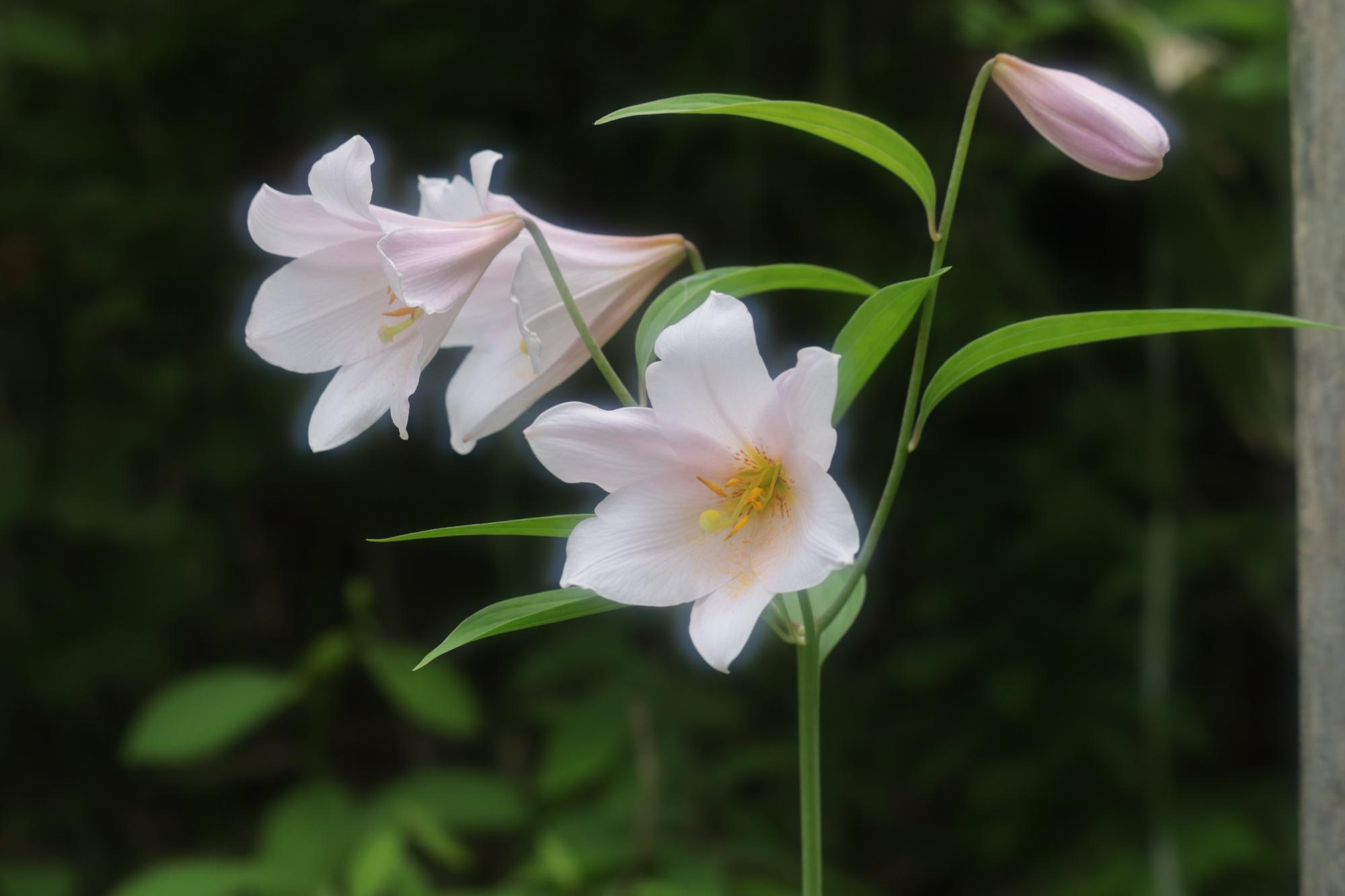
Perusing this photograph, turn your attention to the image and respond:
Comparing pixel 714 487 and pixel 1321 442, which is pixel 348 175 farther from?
pixel 1321 442

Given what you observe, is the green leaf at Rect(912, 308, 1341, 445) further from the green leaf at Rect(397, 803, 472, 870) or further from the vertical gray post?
the green leaf at Rect(397, 803, 472, 870)

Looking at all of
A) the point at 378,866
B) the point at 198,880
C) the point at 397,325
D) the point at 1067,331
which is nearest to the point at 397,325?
the point at 397,325

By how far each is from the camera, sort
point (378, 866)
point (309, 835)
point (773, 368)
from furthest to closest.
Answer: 1. point (773, 368)
2. point (309, 835)
3. point (378, 866)

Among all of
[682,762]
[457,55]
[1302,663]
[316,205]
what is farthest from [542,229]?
[457,55]

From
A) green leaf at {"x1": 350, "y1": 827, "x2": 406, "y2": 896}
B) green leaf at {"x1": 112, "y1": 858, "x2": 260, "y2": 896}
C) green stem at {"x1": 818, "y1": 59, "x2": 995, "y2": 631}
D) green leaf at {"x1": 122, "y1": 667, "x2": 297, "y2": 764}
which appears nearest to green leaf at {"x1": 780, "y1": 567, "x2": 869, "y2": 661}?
green stem at {"x1": 818, "y1": 59, "x2": 995, "y2": 631}

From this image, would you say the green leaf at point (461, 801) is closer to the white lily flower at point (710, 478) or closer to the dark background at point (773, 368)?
the dark background at point (773, 368)

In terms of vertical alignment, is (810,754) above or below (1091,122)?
below
